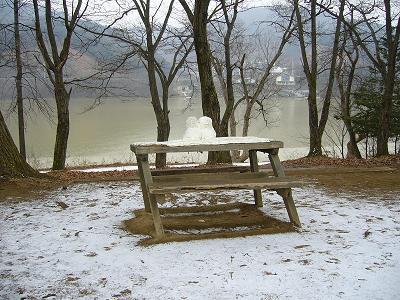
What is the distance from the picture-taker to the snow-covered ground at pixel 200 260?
9.18 ft

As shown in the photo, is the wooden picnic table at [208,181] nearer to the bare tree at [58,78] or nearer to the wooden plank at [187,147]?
the wooden plank at [187,147]

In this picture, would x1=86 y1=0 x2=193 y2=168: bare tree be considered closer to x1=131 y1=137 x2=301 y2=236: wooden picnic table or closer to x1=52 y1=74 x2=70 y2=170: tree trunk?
x1=52 y1=74 x2=70 y2=170: tree trunk

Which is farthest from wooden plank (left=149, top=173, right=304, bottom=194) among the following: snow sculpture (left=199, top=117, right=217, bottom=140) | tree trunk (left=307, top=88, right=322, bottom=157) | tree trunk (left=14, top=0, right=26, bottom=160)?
tree trunk (left=14, top=0, right=26, bottom=160)

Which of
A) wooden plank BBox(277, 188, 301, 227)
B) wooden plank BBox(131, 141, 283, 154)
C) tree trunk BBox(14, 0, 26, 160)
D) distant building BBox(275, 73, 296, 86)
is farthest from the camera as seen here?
distant building BBox(275, 73, 296, 86)

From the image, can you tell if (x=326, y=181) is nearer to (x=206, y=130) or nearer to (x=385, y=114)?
(x=206, y=130)

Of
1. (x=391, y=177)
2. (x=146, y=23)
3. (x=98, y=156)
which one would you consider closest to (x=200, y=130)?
(x=391, y=177)

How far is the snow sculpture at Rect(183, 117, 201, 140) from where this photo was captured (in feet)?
14.1

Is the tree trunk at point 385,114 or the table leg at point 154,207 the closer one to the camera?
the table leg at point 154,207

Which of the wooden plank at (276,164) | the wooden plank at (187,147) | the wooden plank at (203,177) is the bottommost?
the wooden plank at (203,177)

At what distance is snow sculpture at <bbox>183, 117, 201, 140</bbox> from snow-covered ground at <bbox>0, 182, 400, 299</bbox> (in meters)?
1.08

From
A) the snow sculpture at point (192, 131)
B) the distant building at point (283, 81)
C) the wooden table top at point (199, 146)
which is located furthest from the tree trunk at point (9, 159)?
the distant building at point (283, 81)

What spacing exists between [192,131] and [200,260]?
146 cm

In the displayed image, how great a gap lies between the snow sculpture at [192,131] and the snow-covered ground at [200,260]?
108 cm

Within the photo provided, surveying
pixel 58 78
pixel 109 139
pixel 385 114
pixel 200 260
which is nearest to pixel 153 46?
pixel 58 78
